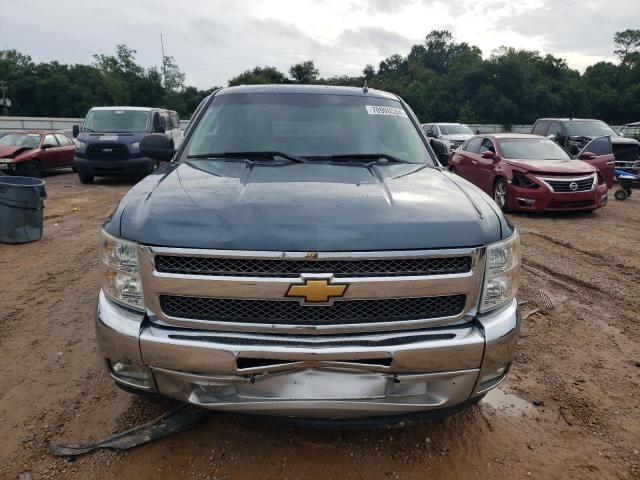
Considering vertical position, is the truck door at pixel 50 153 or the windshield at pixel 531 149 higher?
the windshield at pixel 531 149

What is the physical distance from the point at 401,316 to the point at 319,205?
61cm

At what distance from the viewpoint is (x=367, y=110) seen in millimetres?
3523

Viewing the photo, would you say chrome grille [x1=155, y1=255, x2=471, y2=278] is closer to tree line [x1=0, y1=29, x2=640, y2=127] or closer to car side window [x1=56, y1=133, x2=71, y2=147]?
car side window [x1=56, y1=133, x2=71, y2=147]

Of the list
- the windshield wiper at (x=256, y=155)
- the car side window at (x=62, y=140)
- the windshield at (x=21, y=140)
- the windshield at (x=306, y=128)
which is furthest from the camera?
the car side window at (x=62, y=140)

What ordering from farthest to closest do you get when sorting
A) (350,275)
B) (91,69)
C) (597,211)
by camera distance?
(91,69) → (597,211) → (350,275)

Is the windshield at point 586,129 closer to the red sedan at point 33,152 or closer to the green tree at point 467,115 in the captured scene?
the red sedan at point 33,152

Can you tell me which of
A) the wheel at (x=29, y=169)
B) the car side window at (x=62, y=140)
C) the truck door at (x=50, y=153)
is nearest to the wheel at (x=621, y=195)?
the wheel at (x=29, y=169)

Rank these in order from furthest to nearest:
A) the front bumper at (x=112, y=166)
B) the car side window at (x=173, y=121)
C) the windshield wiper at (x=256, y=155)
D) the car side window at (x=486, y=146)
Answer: the car side window at (x=173, y=121), the front bumper at (x=112, y=166), the car side window at (x=486, y=146), the windshield wiper at (x=256, y=155)

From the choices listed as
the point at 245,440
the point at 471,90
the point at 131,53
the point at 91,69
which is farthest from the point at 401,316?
the point at 131,53

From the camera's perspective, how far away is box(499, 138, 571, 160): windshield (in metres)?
9.73

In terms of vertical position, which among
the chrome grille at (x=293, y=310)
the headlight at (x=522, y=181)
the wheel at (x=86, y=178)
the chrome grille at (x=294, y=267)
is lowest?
the wheel at (x=86, y=178)

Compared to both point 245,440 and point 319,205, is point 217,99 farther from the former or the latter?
point 245,440

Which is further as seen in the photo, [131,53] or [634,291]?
[131,53]

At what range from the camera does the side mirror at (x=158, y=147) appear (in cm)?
344
